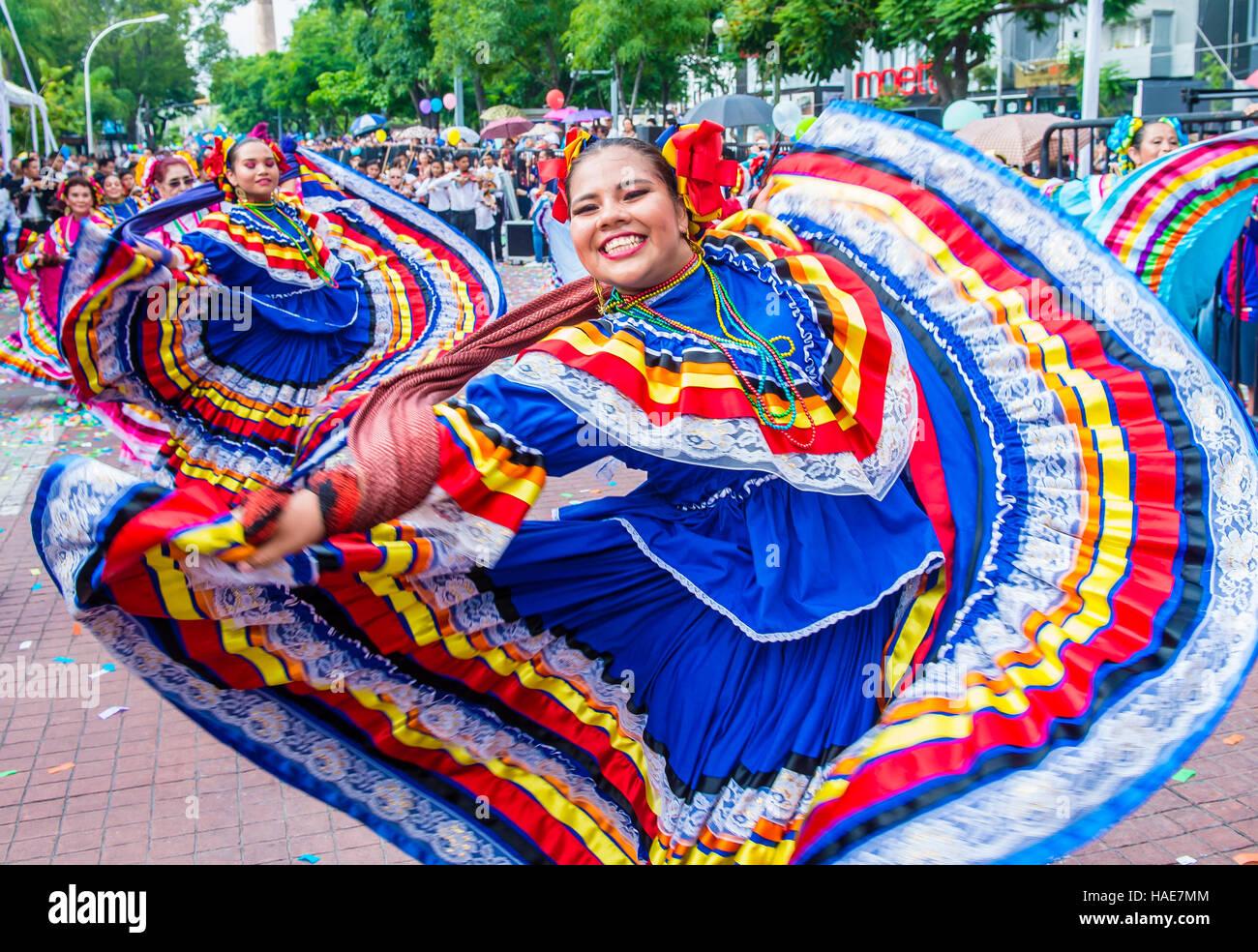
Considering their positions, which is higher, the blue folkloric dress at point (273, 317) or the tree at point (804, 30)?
the tree at point (804, 30)

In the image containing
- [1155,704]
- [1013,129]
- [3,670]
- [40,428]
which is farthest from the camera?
[1013,129]

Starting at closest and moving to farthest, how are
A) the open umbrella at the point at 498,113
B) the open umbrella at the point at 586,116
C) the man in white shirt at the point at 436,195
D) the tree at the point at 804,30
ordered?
the man in white shirt at the point at 436,195 < the open umbrella at the point at 586,116 < the tree at the point at 804,30 < the open umbrella at the point at 498,113

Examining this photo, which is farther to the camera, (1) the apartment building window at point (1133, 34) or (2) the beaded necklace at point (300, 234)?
(1) the apartment building window at point (1133, 34)

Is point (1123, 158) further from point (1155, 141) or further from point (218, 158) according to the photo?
point (218, 158)

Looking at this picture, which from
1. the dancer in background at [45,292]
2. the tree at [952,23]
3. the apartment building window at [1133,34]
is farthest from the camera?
the apartment building window at [1133,34]

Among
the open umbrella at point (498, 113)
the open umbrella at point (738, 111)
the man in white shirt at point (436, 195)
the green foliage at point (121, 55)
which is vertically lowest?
the man in white shirt at point (436, 195)

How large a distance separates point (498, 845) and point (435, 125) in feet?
153

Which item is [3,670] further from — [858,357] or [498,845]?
[858,357]

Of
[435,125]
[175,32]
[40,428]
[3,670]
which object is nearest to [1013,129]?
[40,428]

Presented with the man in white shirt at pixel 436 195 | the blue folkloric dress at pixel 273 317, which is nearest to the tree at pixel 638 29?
the man in white shirt at pixel 436 195

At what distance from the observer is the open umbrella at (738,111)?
18.2 meters

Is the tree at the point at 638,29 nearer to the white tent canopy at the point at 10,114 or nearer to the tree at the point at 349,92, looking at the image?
the white tent canopy at the point at 10,114

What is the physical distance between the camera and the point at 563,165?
2.44 meters

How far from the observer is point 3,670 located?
4.32 metres
